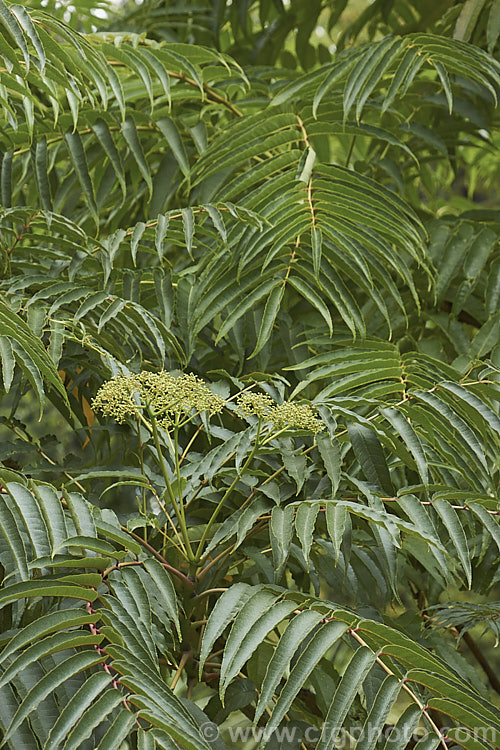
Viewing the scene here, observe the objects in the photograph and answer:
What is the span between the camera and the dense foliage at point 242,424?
0.69 metres

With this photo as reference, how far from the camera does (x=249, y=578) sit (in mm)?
1033

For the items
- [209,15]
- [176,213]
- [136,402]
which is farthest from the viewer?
[209,15]

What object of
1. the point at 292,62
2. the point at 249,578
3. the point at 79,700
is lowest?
the point at 249,578

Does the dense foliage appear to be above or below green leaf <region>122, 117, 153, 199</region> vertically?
below

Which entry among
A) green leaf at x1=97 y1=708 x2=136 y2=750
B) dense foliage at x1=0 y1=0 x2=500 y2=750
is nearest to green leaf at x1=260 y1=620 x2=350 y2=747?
dense foliage at x1=0 y1=0 x2=500 y2=750

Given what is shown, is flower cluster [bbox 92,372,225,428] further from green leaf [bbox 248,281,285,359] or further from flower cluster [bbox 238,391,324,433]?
green leaf [bbox 248,281,285,359]

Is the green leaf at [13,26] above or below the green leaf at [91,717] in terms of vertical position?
above

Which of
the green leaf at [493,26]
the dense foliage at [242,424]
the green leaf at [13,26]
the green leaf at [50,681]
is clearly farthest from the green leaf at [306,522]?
the green leaf at [493,26]

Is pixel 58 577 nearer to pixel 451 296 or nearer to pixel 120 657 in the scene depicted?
pixel 120 657

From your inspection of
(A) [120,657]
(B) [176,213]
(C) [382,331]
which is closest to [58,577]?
(A) [120,657]

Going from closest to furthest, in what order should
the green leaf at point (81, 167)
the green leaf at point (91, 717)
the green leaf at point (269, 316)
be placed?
the green leaf at point (91, 717) < the green leaf at point (269, 316) < the green leaf at point (81, 167)

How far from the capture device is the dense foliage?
2.25 ft

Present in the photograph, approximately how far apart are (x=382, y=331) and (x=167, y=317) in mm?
426

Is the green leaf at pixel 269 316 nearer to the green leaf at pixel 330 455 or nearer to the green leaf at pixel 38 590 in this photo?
the green leaf at pixel 330 455
